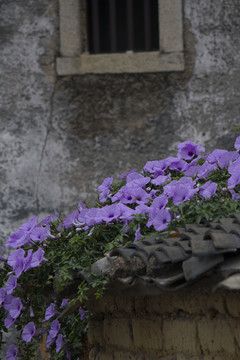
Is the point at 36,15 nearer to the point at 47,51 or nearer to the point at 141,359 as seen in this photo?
the point at 47,51

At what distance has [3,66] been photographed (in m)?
7.66

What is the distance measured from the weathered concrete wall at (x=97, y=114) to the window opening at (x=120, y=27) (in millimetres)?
308

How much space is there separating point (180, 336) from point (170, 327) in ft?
0.25

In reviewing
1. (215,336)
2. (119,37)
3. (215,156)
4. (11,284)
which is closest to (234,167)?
(215,156)

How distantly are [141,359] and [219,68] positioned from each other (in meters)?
4.15

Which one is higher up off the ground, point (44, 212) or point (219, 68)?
point (219, 68)

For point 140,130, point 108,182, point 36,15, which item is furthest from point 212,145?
point 108,182

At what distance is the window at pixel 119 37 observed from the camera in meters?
7.51

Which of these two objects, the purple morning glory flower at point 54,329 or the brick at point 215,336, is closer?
the brick at point 215,336

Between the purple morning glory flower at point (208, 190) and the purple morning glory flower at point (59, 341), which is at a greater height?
the purple morning glory flower at point (208, 190)

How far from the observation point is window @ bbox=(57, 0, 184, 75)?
751 centimetres

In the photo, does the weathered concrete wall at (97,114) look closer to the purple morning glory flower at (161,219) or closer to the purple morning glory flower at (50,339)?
the purple morning glory flower at (50,339)

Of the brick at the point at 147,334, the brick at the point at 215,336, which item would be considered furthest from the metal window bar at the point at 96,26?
the brick at the point at 215,336

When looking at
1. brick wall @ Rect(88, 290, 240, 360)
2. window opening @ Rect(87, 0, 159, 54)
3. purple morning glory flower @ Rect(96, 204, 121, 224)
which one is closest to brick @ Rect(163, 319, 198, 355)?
brick wall @ Rect(88, 290, 240, 360)
